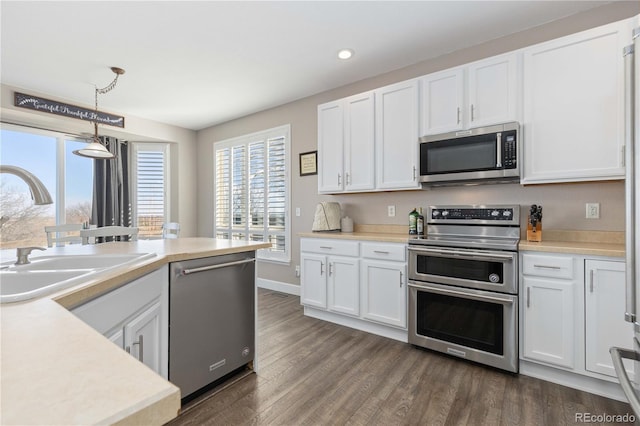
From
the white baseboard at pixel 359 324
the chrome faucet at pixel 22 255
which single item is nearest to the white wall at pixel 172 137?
the white baseboard at pixel 359 324

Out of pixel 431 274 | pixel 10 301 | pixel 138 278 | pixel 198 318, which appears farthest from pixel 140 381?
pixel 431 274

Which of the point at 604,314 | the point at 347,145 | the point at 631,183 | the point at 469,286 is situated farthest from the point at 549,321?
the point at 347,145

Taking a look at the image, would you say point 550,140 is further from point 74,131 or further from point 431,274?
point 74,131

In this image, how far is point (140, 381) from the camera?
453 mm

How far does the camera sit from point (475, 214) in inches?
103

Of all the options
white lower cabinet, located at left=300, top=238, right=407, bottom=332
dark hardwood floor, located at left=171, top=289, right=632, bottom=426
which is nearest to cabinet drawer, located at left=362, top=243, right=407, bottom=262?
white lower cabinet, located at left=300, top=238, right=407, bottom=332

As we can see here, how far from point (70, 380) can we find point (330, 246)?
107 inches

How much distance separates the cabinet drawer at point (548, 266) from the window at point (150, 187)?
17.0ft

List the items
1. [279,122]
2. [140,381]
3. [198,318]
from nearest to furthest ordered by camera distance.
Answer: [140,381], [198,318], [279,122]

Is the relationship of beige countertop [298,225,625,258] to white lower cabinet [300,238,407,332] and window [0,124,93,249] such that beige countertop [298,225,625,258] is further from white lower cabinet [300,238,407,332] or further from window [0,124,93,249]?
window [0,124,93,249]

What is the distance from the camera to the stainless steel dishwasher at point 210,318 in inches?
68.0

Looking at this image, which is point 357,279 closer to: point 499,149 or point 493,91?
point 499,149

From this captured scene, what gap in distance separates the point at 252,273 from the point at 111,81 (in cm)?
303

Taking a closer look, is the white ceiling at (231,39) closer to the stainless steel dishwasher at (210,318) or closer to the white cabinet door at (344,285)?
the stainless steel dishwasher at (210,318)
